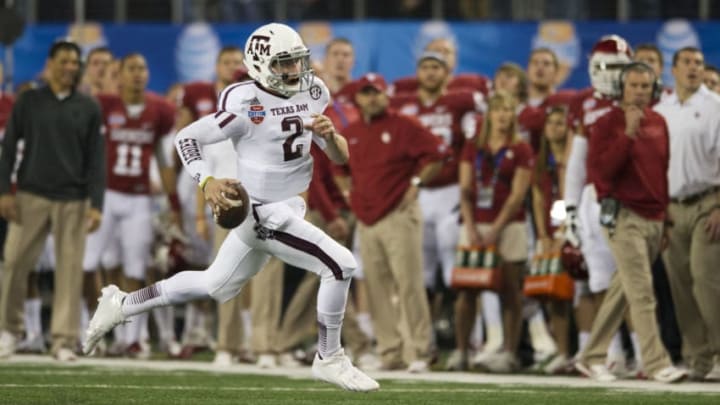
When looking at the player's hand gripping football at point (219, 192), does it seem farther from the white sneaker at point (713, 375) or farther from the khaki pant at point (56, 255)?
the khaki pant at point (56, 255)

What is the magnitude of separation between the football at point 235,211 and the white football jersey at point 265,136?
35cm

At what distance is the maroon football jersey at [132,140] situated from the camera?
45.8 ft

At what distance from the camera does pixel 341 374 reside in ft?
30.5

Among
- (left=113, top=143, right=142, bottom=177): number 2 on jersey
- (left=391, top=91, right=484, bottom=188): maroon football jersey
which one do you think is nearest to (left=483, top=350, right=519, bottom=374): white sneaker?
(left=391, top=91, right=484, bottom=188): maroon football jersey

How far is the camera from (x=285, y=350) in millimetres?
13094

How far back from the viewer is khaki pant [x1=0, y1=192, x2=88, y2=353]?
12812mm

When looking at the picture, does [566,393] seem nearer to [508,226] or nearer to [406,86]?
[508,226]

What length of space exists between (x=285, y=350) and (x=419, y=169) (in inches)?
66.0

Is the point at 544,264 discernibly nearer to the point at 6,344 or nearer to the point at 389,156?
the point at 389,156

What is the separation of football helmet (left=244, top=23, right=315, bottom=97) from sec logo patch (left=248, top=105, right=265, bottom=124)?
136mm

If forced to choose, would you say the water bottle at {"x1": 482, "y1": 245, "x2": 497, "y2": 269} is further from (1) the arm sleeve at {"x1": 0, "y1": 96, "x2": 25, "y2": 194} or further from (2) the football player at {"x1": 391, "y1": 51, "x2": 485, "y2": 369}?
(1) the arm sleeve at {"x1": 0, "y1": 96, "x2": 25, "y2": 194}

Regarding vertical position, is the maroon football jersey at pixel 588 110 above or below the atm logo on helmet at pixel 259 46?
below

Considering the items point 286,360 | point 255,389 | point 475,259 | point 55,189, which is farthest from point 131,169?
point 255,389

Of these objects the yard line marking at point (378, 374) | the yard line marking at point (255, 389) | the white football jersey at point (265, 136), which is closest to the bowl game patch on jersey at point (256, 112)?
the white football jersey at point (265, 136)
